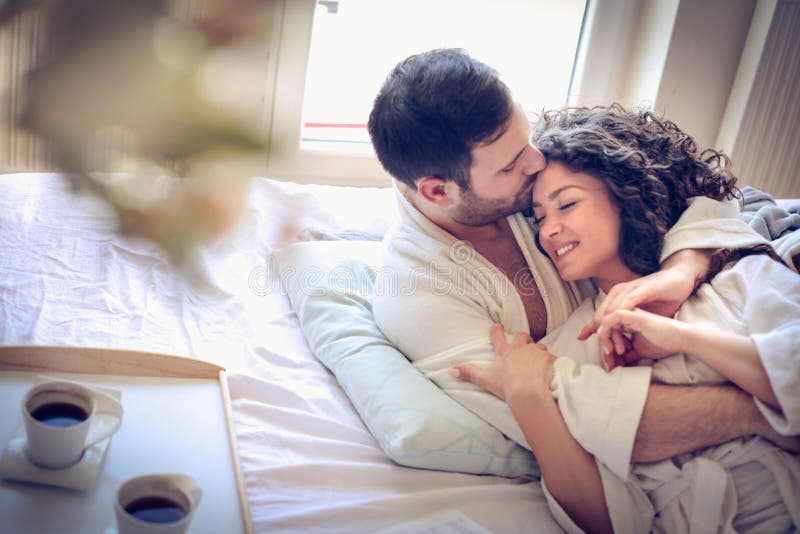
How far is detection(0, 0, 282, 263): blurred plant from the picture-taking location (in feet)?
0.92

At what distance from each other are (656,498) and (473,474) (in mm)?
228

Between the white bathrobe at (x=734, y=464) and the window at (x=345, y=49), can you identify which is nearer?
the window at (x=345, y=49)

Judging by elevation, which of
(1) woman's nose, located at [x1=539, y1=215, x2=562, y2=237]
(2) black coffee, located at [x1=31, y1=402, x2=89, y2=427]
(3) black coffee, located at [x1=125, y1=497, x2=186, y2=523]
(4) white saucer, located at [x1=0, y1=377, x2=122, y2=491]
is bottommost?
(4) white saucer, located at [x1=0, y1=377, x2=122, y2=491]

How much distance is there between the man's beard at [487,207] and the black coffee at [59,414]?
25.5 inches

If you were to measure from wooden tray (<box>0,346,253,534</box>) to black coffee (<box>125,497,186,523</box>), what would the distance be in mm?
67

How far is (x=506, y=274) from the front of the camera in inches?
47.4

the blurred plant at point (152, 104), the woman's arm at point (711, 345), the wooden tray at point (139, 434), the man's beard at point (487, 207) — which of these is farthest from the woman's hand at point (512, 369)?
the blurred plant at point (152, 104)

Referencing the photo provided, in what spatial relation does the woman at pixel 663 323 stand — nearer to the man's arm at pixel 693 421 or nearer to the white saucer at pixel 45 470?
the man's arm at pixel 693 421

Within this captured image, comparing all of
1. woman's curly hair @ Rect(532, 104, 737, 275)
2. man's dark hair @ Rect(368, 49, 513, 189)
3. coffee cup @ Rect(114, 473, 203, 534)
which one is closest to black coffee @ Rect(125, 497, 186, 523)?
coffee cup @ Rect(114, 473, 203, 534)

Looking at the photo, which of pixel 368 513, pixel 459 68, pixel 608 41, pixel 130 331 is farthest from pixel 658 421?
pixel 608 41

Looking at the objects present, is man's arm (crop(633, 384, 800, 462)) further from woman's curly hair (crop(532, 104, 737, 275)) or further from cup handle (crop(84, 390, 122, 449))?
cup handle (crop(84, 390, 122, 449))

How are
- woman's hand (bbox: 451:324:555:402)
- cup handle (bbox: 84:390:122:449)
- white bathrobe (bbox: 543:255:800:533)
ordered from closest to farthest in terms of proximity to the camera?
cup handle (bbox: 84:390:122:449)
white bathrobe (bbox: 543:255:800:533)
woman's hand (bbox: 451:324:555:402)

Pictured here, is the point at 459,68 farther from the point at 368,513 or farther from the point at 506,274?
the point at 368,513

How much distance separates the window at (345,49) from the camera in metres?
0.32
